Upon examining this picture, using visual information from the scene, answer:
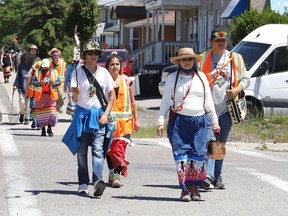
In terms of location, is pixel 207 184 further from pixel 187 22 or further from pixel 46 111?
pixel 187 22

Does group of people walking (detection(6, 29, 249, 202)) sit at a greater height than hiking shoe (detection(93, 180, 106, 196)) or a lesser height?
greater

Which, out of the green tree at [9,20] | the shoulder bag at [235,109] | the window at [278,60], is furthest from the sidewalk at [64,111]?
the green tree at [9,20]

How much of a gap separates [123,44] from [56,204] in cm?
5444

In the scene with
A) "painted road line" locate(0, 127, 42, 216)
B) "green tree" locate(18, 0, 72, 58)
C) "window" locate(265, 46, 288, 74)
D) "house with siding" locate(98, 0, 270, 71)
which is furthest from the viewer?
"green tree" locate(18, 0, 72, 58)

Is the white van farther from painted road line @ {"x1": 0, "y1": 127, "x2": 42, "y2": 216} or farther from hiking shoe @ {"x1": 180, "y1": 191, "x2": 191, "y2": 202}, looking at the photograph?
hiking shoe @ {"x1": 180, "y1": 191, "x2": 191, "y2": 202}

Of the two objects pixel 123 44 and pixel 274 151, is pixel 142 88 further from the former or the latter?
pixel 123 44

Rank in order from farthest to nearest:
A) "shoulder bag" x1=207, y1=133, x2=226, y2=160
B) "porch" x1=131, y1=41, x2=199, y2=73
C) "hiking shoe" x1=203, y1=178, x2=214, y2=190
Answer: "porch" x1=131, y1=41, x2=199, y2=73 < "hiking shoe" x1=203, y1=178, x2=214, y2=190 < "shoulder bag" x1=207, y1=133, x2=226, y2=160

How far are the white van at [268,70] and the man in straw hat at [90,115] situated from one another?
409 inches

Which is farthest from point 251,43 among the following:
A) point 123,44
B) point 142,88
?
point 123,44

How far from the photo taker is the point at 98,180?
9.67 m

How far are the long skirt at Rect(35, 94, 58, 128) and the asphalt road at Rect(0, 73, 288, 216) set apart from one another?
3.69ft

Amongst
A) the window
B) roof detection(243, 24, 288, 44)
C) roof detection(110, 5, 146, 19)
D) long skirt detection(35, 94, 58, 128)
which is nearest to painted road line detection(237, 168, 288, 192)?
long skirt detection(35, 94, 58, 128)

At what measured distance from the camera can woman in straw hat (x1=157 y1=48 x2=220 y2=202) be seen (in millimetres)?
9617

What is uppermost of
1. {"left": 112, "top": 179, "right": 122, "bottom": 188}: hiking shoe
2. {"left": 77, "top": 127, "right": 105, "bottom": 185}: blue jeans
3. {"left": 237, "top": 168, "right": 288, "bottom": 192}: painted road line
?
{"left": 77, "top": 127, "right": 105, "bottom": 185}: blue jeans
